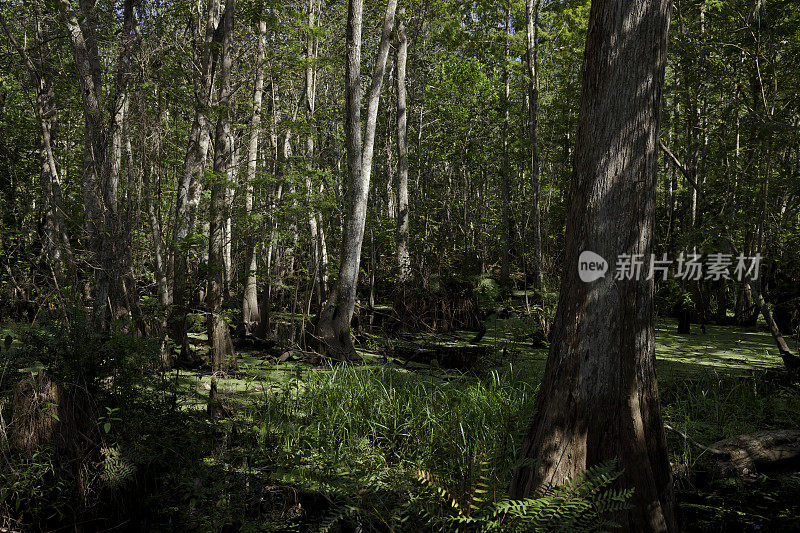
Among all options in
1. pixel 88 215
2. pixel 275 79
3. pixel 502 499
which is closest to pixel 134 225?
pixel 88 215

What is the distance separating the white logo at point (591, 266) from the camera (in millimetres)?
2895

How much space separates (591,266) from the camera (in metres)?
2.91

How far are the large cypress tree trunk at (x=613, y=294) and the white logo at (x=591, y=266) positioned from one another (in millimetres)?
29

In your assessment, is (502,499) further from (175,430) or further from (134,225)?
(134,225)

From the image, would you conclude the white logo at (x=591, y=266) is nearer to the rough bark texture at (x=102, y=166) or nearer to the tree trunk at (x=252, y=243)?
the rough bark texture at (x=102, y=166)

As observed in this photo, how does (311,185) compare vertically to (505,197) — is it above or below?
below

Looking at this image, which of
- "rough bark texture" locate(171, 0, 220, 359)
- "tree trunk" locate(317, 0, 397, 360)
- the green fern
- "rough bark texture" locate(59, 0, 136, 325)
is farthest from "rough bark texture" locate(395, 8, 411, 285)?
the green fern

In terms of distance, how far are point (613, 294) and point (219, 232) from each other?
5.13 m

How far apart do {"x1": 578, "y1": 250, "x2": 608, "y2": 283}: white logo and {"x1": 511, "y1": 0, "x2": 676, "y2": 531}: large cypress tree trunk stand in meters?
0.03

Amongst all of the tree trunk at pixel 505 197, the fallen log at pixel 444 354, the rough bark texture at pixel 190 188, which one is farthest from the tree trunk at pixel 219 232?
the tree trunk at pixel 505 197

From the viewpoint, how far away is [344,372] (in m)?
5.51

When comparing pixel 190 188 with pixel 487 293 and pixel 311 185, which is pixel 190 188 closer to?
pixel 311 185

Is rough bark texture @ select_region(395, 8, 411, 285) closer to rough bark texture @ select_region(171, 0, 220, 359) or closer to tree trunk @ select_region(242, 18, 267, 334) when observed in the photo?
tree trunk @ select_region(242, 18, 267, 334)

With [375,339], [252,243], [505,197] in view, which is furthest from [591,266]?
[505,197]
